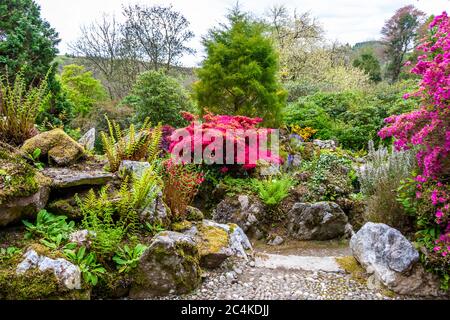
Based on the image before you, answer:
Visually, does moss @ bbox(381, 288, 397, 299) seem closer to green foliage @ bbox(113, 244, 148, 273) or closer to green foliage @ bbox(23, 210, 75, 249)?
green foliage @ bbox(113, 244, 148, 273)

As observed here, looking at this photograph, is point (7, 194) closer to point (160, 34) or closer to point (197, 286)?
point (197, 286)

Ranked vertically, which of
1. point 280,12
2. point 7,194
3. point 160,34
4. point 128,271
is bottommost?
point 128,271

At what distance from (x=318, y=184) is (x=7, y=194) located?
4.56 m

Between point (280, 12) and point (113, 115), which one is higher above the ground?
point (280, 12)

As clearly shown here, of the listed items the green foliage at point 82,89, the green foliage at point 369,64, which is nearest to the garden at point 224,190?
the green foliage at point 82,89

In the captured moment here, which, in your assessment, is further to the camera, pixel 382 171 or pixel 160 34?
pixel 160 34

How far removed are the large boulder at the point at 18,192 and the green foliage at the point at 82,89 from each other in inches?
393

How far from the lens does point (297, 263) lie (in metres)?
3.45

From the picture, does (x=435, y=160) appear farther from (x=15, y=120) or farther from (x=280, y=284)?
(x=15, y=120)

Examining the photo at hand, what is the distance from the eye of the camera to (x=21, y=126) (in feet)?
13.2

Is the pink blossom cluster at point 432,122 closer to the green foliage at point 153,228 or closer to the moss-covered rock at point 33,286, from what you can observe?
the green foliage at point 153,228

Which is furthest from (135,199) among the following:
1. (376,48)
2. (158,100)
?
(376,48)

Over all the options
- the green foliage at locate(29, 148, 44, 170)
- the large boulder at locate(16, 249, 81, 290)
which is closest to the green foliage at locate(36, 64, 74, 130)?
the green foliage at locate(29, 148, 44, 170)
